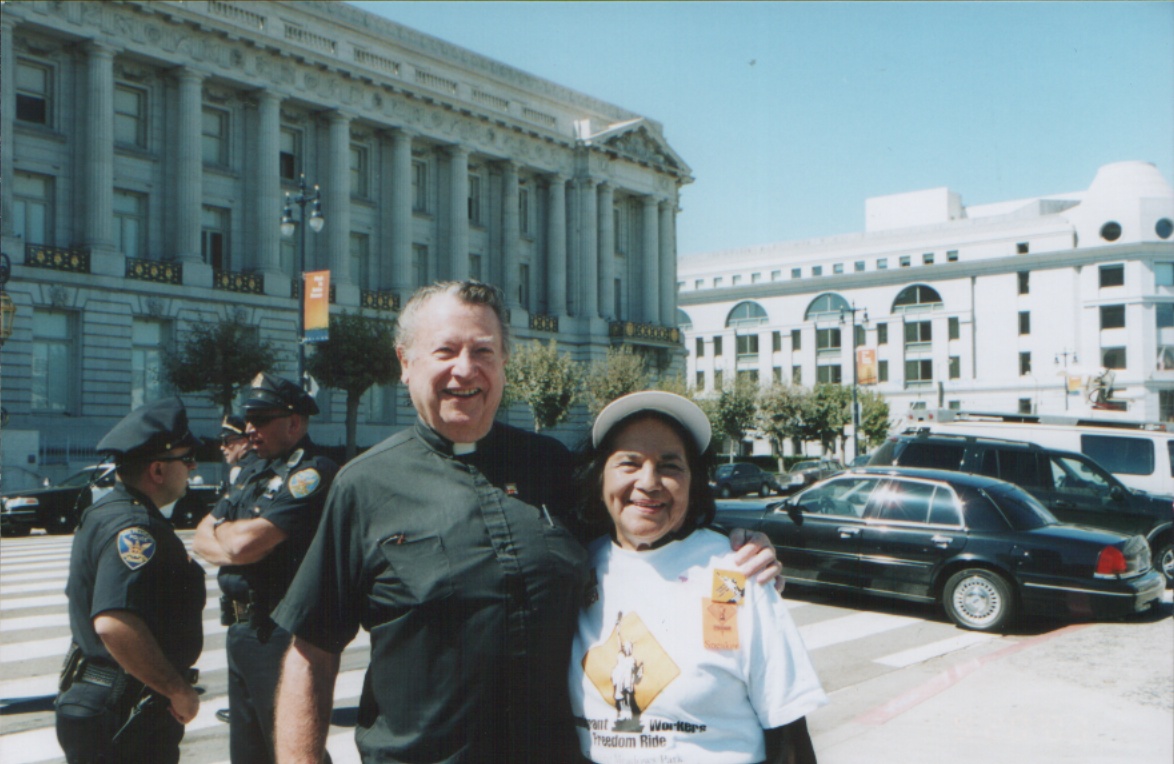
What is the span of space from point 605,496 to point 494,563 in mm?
395

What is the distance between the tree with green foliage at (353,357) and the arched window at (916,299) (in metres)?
55.5

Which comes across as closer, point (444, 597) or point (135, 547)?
point (444, 597)

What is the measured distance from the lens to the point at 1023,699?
7.01m

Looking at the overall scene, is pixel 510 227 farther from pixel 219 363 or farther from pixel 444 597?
pixel 444 597

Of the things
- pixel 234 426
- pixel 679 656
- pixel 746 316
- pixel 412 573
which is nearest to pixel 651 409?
pixel 679 656

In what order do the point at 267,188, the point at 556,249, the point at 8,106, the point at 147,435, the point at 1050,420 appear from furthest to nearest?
the point at 556,249
the point at 267,188
the point at 8,106
the point at 1050,420
the point at 147,435

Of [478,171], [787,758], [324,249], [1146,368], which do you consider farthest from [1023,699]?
[1146,368]

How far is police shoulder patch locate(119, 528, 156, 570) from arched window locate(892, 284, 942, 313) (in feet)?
280

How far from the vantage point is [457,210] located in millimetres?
52438

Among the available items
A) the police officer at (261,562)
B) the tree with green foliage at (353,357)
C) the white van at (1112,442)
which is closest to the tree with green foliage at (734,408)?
the tree with green foliage at (353,357)

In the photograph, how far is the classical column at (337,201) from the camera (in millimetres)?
46219

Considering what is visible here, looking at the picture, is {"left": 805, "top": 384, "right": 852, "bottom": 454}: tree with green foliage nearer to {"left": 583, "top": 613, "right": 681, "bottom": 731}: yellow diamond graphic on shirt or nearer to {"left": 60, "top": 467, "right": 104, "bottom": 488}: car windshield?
{"left": 60, "top": 467, "right": 104, "bottom": 488}: car windshield

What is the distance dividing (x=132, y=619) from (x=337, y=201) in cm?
4509

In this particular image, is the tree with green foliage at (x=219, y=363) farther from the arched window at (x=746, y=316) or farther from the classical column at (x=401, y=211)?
the arched window at (x=746, y=316)
